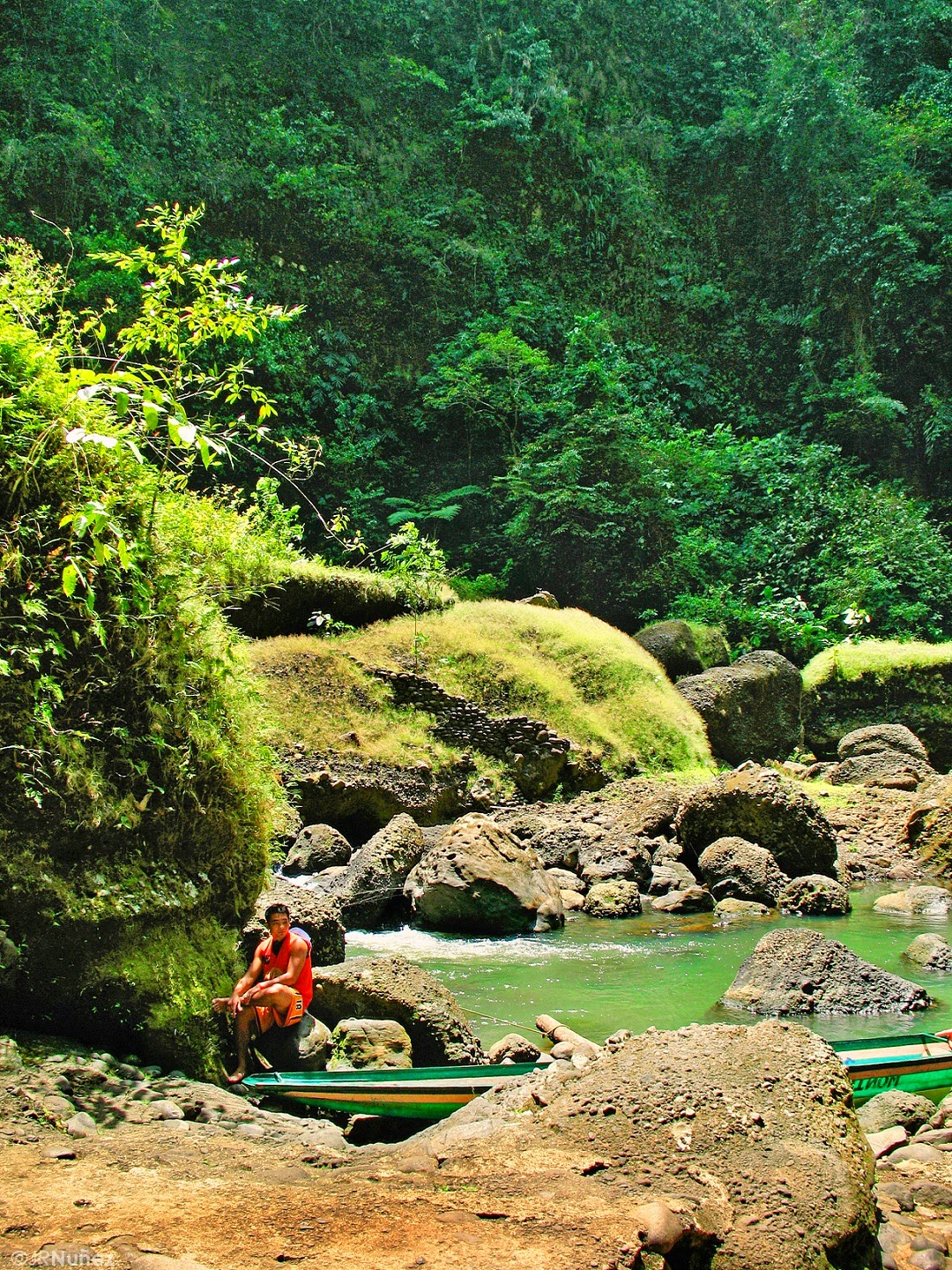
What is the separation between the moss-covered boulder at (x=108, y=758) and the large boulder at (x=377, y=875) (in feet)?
14.1

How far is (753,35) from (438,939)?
32.0 metres

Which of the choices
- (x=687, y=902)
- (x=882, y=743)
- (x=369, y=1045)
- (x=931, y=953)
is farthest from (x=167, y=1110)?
(x=882, y=743)

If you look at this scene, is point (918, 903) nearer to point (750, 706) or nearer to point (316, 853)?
point (316, 853)

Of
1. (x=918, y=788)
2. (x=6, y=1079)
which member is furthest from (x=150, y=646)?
(x=918, y=788)

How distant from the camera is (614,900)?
31.6ft

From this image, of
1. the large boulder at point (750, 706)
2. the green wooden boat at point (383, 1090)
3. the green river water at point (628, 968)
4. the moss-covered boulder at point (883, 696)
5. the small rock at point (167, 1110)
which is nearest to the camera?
the small rock at point (167, 1110)

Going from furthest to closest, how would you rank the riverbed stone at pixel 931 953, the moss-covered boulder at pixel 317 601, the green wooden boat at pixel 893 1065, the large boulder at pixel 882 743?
the large boulder at pixel 882 743
the moss-covered boulder at pixel 317 601
the riverbed stone at pixel 931 953
the green wooden boat at pixel 893 1065

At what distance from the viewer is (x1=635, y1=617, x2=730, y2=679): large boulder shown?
18.6m

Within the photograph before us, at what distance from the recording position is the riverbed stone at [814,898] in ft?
31.2

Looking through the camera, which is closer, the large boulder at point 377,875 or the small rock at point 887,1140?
the small rock at point 887,1140

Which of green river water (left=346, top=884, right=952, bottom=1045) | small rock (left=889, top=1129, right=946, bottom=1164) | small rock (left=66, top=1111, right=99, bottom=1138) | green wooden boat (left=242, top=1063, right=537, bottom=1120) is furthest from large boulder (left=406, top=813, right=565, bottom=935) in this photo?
small rock (left=66, top=1111, right=99, bottom=1138)

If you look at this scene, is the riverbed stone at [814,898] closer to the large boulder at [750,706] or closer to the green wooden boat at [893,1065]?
the green wooden boat at [893,1065]

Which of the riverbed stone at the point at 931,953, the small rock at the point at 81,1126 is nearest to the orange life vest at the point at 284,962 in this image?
the small rock at the point at 81,1126

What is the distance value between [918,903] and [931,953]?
2.16 meters
